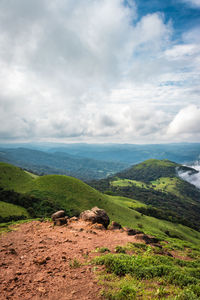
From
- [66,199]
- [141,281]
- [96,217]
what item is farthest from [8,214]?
[141,281]

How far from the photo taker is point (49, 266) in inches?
416

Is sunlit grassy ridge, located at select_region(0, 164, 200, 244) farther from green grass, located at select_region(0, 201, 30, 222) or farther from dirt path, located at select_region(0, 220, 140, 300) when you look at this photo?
dirt path, located at select_region(0, 220, 140, 300)

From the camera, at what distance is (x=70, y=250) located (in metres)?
13.3

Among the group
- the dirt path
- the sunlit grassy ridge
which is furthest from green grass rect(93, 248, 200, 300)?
the sunlit grassy ridge

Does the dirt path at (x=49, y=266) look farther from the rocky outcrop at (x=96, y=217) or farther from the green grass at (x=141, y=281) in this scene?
the rocky outcrop at (x=96, y=217)

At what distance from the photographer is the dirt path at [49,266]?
7.93 m

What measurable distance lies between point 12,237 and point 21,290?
38.1ft

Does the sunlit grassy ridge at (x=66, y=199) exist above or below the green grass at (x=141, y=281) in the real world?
below

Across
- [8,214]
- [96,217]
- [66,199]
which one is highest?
[96,217]

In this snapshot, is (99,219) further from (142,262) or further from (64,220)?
(142,262)

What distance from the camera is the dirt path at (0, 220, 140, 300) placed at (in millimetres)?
7930

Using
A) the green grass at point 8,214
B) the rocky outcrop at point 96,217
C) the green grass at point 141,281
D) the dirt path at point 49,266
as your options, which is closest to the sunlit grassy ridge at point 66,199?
the green grass at point 8,214

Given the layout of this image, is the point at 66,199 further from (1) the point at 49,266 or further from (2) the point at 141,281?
(2) the point at 141,281

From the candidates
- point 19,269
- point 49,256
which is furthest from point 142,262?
point 19,269
